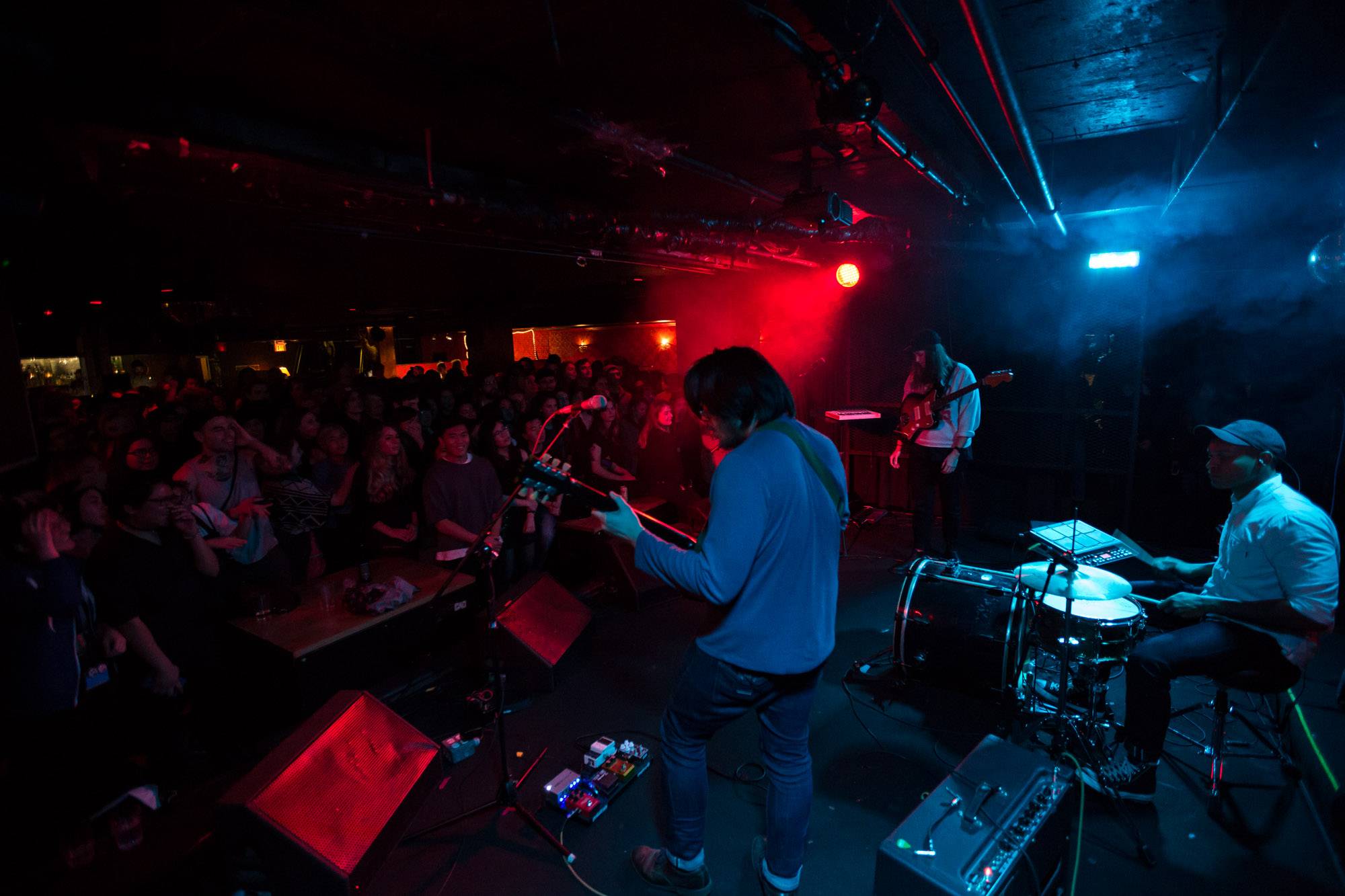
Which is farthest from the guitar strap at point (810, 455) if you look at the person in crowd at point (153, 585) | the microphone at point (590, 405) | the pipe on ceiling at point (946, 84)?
the person in crowd at point (153, 585)

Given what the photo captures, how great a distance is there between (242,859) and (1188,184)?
8.47 m

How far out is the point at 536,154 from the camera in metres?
5.15

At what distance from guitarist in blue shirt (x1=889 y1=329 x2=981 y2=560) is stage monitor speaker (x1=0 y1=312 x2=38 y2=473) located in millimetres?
6738

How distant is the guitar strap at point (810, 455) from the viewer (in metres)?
2.05

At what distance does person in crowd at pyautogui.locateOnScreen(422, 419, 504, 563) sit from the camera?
4336mm

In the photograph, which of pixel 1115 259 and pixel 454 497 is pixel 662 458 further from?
pixel 1115 259

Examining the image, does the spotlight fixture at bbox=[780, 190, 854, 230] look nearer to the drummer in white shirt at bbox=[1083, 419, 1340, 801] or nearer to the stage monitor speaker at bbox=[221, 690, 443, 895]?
the drummer in white shirt at bbox=[1083, 419, 1340, 801]

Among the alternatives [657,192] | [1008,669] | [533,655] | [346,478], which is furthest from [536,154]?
[1008,669]

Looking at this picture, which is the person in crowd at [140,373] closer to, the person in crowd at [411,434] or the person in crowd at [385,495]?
the person in crowd at [411,434]

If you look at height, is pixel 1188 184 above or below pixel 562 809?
above

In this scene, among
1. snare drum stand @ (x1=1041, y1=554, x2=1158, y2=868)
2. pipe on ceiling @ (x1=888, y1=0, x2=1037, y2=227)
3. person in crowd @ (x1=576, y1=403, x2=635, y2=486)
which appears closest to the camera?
pipe on ceiling @ (x1=888, y1=0, x2=1037, y2=227)

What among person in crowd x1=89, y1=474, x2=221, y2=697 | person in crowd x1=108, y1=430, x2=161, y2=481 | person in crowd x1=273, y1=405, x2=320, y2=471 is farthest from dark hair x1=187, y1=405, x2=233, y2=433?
person in crowd x1=89, y1=474, x2=221, y2=697

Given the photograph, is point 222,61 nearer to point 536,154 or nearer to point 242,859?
point 536,154

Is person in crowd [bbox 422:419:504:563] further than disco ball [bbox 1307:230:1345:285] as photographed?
Yes
